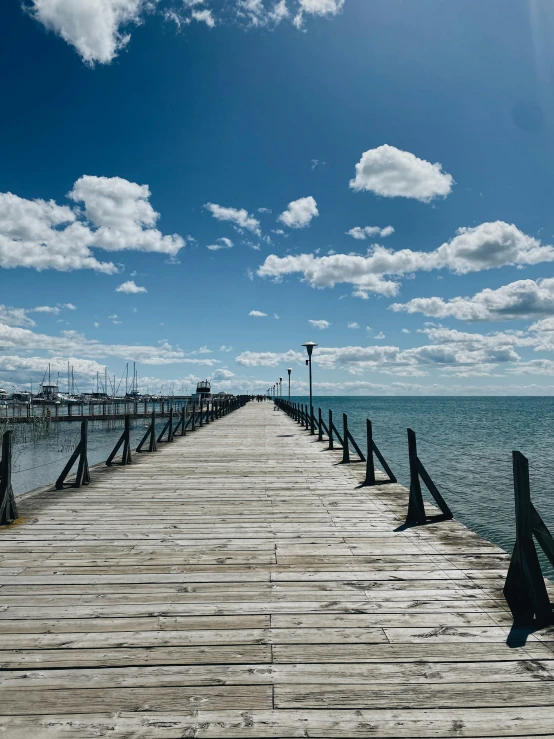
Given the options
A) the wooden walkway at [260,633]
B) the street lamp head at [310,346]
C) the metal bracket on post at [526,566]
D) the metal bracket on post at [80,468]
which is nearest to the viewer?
the wooden walkway at [260,633]

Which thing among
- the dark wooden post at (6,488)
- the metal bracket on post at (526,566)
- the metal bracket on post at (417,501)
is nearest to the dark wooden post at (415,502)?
the metal bracket on post at (417,501)

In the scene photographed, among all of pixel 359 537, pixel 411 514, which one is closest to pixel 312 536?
pixel 359 537

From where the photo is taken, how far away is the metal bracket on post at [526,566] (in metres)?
3.74

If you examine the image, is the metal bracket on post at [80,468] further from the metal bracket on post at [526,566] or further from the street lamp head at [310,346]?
the street lamp head at [310,346]

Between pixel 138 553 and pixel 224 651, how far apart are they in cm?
241

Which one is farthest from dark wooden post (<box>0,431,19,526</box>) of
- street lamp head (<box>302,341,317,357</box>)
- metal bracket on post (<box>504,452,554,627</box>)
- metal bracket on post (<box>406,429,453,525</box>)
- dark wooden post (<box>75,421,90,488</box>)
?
street lamp head (<box>302,341,317,357</box>)

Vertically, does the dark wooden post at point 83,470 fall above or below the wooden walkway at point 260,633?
above

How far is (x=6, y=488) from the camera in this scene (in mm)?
6586

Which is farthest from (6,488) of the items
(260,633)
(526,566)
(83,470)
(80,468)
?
(526,566)

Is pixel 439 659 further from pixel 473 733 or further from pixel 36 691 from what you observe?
pixel 36 691

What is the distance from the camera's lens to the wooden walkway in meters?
2.67

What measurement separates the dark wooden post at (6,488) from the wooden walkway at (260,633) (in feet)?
1.19

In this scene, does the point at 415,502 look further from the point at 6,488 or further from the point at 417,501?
the point at 6,488

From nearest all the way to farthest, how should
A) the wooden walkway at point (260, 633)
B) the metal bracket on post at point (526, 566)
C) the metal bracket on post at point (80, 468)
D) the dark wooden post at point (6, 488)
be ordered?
1. the wooden walkway at point (260, 633)
2. the metal bracket on post at point (526, 566)
3. the dark wooden post at point (6, 488)
4. the metal bracket on post at point (80, 468)
